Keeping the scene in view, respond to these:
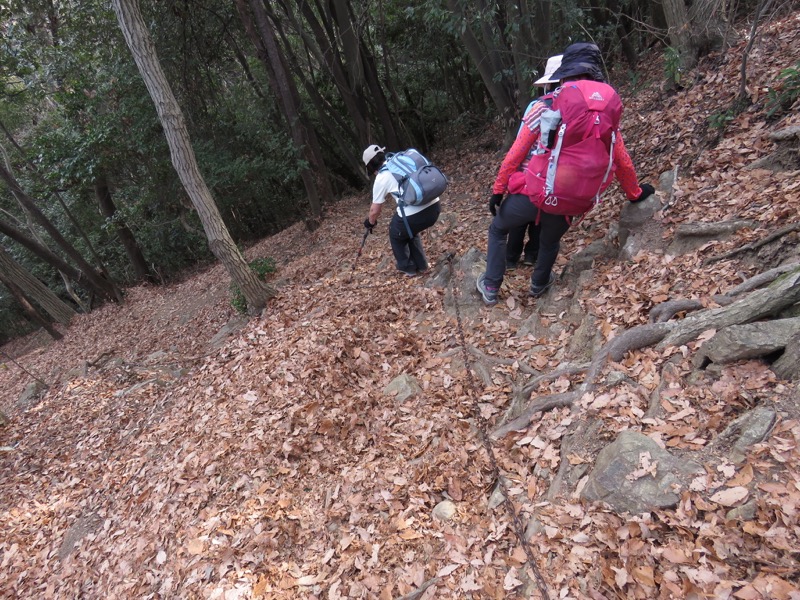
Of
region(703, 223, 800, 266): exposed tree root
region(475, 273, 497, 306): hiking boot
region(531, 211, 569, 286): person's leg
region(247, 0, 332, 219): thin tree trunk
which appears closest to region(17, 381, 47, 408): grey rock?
region(247, 0, 332, 219): thin tree trunk

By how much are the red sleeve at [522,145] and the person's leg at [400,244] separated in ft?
5.42

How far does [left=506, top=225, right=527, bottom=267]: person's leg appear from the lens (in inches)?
Answer: 194

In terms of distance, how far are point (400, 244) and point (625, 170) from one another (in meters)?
2.84

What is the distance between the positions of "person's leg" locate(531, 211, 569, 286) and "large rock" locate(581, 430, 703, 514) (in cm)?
204

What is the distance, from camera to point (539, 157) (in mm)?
3592

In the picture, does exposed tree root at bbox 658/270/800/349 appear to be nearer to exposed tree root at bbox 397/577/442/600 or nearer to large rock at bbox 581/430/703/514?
large rock at bbox 581/430/703/514

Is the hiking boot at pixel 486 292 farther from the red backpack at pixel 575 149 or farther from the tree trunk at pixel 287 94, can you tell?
the tree trunk at pixel 287 94

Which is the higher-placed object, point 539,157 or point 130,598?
point 539,157

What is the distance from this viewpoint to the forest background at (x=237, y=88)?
23.7 feet

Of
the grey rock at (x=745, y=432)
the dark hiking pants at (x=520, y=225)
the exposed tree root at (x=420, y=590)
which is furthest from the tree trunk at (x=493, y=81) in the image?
the exposed tree root at (x=420, y=590)

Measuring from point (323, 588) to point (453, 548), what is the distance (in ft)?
2.93

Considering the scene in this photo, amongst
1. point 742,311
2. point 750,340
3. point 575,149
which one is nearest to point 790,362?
point 750,340

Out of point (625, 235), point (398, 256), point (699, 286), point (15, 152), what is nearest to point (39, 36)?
point (15, 152)

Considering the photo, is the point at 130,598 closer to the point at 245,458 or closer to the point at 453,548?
the point at 245,458
